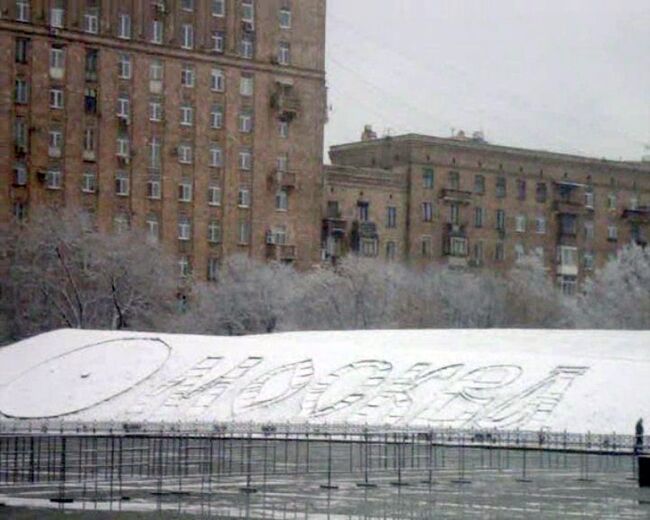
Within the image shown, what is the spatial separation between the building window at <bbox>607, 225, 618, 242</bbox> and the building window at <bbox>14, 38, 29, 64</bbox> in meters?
53.9

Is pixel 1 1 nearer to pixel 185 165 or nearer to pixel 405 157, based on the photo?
pixel 185 165

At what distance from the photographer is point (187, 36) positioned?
11956 centimetres

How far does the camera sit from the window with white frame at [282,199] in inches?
4865

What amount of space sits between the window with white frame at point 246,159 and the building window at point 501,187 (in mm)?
23044

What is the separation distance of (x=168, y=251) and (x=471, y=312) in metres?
20.9

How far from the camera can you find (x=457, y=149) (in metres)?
131

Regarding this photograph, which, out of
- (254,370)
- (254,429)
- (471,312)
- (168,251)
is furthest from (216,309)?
(254,429)

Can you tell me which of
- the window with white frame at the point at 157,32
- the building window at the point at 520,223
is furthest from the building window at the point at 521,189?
the window with white frame at the point at 157,32

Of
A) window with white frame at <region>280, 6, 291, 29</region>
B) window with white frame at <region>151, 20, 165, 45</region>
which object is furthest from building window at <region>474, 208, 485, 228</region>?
window with white frame at <region>151, 20, 165, 45</region>

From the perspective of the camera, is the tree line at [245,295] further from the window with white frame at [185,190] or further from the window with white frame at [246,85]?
the window with white frame at [246,85]

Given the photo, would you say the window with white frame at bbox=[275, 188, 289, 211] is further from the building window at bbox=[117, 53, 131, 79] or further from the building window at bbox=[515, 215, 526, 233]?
the building window at bbox=[515, 215, 526, 233]

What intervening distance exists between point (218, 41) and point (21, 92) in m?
15.1

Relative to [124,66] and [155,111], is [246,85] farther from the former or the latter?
[124,66]

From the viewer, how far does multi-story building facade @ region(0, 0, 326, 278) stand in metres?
114
